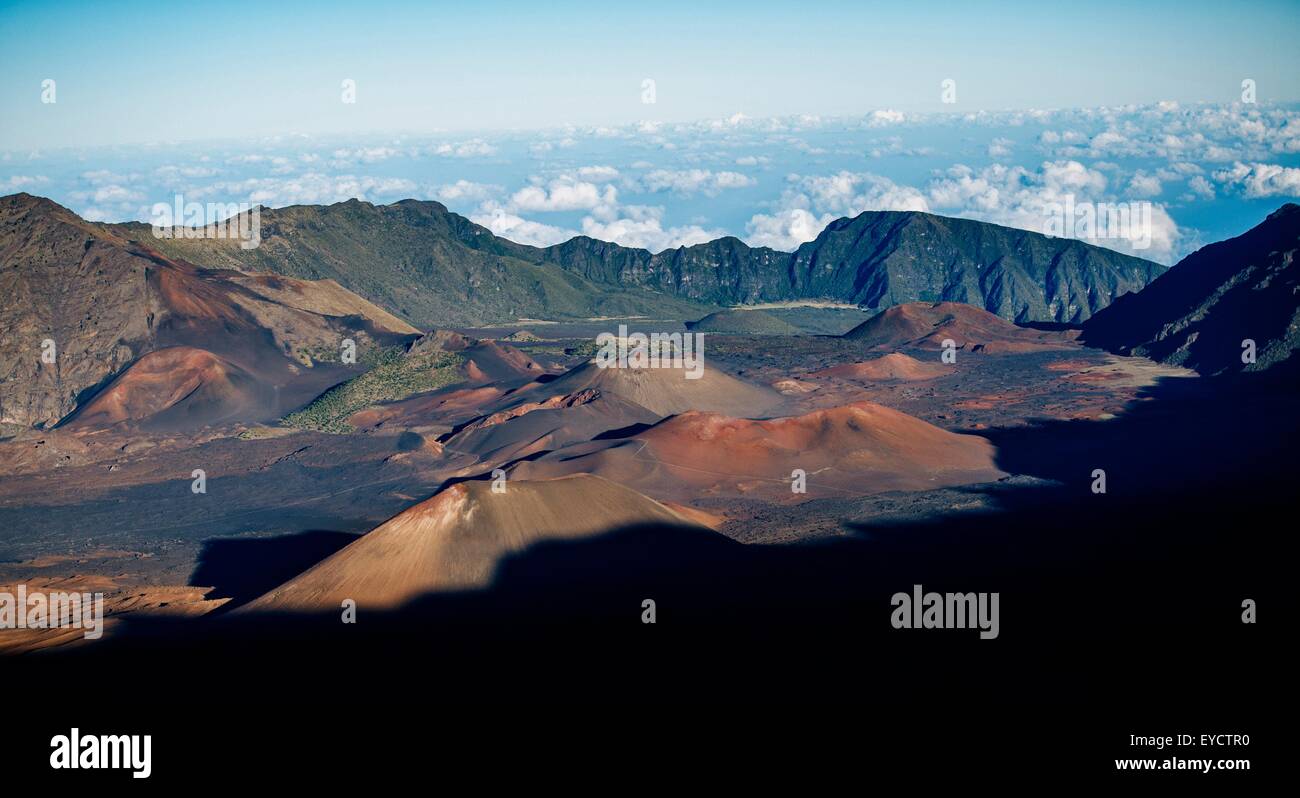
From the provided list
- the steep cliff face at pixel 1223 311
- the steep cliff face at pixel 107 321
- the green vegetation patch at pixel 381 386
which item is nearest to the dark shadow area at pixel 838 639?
the green vegetation patch at pixel 381 386

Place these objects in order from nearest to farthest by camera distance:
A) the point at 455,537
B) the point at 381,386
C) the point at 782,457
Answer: the point at 455,537, the point at 782,457, the point at 381,386

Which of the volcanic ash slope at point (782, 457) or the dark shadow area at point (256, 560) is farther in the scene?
the volcanic ash slope at point (782, 457)

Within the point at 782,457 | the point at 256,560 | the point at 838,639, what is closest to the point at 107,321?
the point at 256,560

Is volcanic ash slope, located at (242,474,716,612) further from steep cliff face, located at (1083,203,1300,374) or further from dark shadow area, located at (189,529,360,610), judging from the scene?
steep cliff face, located at (1083,203,1300,374)

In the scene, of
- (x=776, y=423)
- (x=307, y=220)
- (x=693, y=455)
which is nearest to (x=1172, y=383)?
(x=776, y=423)

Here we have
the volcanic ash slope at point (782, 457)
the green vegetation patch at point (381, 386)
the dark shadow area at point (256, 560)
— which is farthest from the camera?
the green vegetation patch at point (381, 386)

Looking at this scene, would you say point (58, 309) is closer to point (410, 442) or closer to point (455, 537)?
point (410, 442)

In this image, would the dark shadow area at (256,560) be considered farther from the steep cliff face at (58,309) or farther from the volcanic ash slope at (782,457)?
the steep cliff face at (58,309)
